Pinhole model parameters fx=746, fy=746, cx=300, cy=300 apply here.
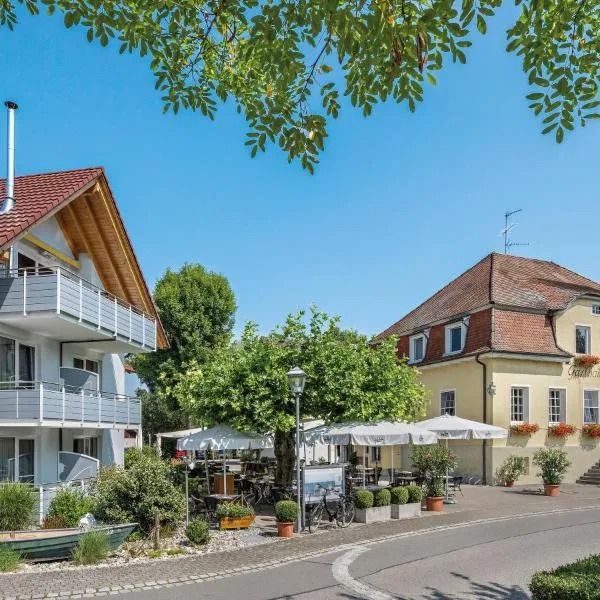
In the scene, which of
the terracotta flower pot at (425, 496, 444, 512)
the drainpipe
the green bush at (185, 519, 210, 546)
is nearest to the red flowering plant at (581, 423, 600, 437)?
the drainpipe

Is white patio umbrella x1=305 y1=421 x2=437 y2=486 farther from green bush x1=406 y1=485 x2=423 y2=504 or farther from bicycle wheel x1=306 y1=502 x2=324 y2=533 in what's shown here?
bicycle wheel x1=306 y1=502 x2=324 y2=533

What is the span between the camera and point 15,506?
16.0 m

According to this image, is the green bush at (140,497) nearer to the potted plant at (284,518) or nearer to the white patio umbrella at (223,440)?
the potted plant at (284,518)

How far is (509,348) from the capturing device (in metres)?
31.3

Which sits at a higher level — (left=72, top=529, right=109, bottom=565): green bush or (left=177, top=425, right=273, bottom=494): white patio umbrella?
(left=177, top=425, right=273, bottom=494): white patio umbrella

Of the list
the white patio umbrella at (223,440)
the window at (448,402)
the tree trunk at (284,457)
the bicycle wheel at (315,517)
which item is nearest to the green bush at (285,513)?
the bicycle wheel at (315,517)

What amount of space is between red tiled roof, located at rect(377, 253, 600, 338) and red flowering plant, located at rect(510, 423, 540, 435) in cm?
513

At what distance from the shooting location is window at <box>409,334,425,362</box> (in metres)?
37.1

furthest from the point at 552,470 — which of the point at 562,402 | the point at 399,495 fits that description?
the point at 399,495

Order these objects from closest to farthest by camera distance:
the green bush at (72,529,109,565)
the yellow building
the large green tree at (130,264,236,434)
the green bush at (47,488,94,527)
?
the green bush at (72,529,109,565), the green bush at (47,488,94,527), the yellow building, the large green tree at (130,264,236,434)

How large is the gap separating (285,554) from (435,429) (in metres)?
11.3

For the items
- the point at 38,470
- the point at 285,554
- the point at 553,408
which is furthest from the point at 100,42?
the point at 553,408

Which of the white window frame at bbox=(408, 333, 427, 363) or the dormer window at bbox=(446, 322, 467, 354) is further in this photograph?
the white window frame at bbox=(408, 333, 427, 363)

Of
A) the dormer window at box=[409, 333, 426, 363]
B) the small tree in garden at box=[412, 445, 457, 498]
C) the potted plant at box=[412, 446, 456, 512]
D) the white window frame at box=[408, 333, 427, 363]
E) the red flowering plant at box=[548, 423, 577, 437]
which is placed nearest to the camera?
the potted plant at box=[412, 446, 456, 512]
